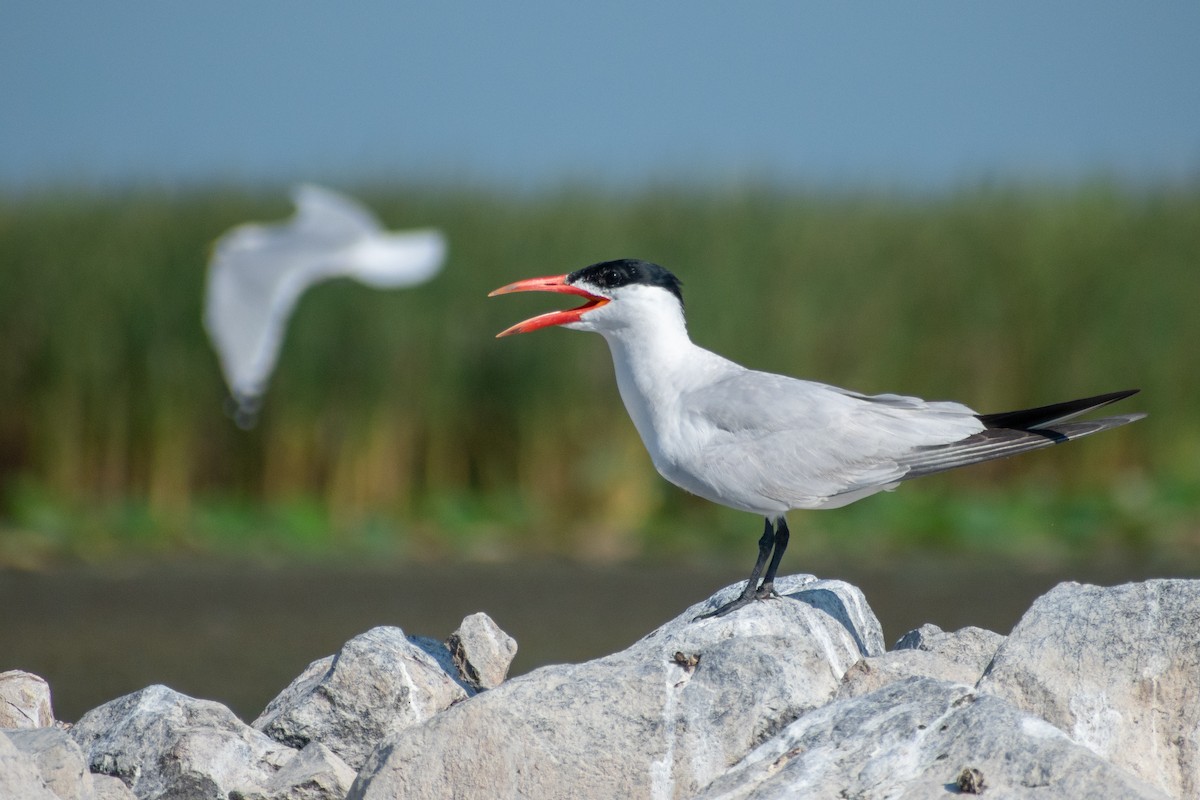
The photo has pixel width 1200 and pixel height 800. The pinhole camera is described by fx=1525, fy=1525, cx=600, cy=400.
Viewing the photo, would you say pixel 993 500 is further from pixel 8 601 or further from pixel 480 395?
pixel 8 601

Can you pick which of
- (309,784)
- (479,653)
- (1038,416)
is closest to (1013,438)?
(1038,416)

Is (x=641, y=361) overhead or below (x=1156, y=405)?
overhead

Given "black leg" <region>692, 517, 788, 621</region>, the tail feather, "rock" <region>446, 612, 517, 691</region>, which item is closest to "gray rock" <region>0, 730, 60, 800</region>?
"rock" <region>446, 612, 517, 691</region>

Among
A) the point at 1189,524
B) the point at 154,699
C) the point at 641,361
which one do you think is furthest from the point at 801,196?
the point at 154,699

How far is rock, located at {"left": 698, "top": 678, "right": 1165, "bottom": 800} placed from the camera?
3230 millimetres

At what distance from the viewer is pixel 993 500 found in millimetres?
11445

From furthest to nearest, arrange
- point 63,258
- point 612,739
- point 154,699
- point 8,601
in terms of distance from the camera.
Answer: point 63,258
point 8,601
point 154,699
point 612,739

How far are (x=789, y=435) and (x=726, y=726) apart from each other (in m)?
1.01

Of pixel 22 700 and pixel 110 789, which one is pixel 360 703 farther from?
pixel 22 700

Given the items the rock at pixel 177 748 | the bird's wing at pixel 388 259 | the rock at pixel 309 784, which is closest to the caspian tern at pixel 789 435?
the rock at pixel 309 784

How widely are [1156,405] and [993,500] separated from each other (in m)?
1.53

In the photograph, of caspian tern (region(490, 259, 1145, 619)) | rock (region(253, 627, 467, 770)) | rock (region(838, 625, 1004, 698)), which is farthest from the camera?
caspian tern (region(490, 259, 1145, 619))

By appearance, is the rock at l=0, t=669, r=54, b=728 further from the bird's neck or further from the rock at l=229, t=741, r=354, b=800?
the bird's neck

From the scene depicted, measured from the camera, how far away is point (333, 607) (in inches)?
384
